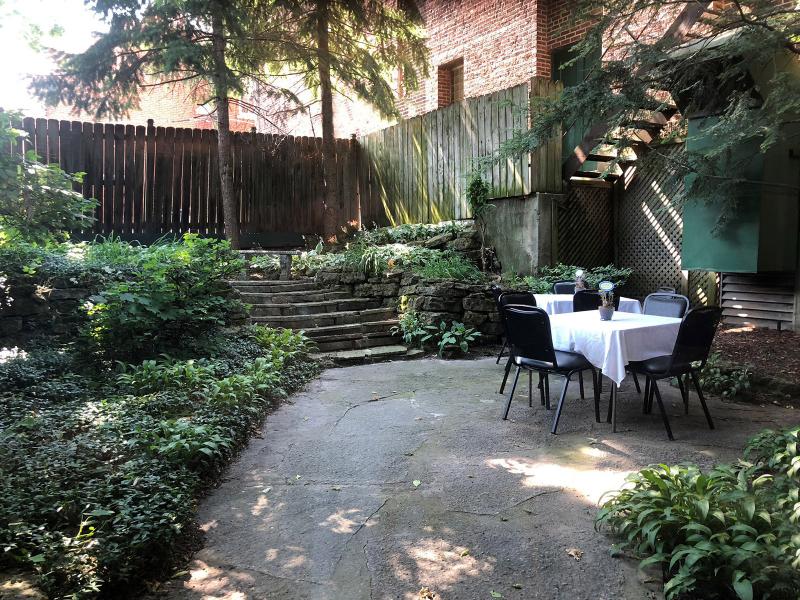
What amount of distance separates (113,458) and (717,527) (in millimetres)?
3280

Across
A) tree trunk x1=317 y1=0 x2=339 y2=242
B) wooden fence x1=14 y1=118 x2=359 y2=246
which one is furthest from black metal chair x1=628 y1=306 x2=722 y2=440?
wooden fence x1=14 y1=118 x2=359 y2=246

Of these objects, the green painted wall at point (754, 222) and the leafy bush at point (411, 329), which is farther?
the leafy bush at point (411, 329)

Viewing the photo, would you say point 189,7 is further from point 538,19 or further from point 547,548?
point 547,548

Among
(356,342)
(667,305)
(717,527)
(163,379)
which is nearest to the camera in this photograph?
(717,527)

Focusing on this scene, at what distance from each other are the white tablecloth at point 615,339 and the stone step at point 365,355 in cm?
292

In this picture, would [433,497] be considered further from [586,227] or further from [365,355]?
[586,227]

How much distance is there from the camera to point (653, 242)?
959 cm

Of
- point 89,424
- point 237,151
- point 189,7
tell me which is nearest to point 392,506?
point 89,424

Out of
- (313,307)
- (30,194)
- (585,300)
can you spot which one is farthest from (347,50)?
(30,194)

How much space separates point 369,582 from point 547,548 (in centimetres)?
90

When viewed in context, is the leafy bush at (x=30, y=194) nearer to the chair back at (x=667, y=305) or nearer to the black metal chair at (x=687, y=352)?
the black metal chair at (x=687, y=352)

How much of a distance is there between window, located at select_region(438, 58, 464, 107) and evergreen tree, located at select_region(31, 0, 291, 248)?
5520 mm

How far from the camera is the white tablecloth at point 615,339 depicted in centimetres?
466

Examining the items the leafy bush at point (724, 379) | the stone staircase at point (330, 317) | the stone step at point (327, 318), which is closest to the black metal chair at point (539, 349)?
the leafy bush at point (724, 379)
